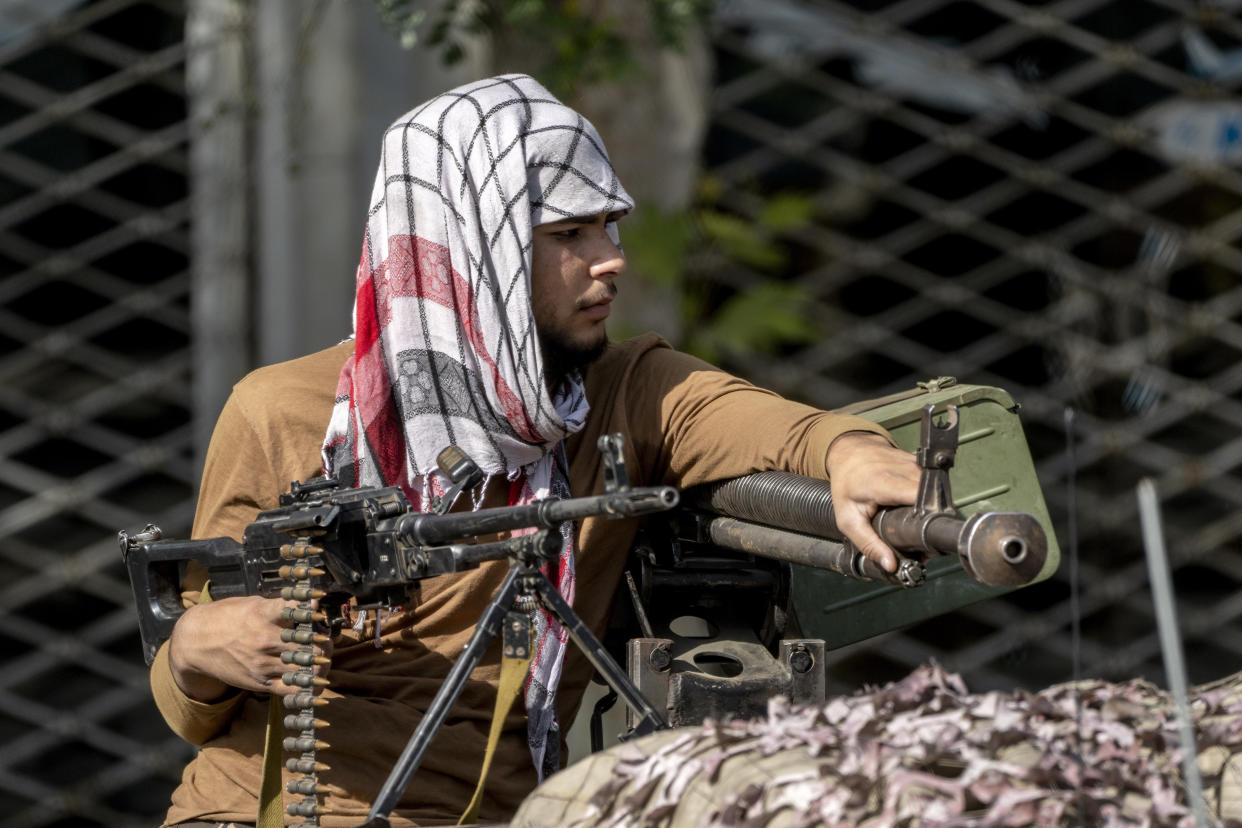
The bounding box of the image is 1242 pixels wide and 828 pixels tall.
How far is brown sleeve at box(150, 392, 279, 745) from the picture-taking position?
238 centimetres

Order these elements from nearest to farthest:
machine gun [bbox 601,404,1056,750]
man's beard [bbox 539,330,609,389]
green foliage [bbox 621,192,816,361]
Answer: machine gun [bbox 601,404,1056,750] → man's beard [bbox 539,330,609,389] → green foliage [bbox 621,192,816,361]

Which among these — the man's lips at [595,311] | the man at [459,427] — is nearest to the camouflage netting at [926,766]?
the man at [459,427]

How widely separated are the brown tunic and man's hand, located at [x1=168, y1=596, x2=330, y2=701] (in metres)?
0.06

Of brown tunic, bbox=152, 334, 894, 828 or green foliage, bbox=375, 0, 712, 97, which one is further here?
green foliage, bbox=375, 0, 712, 97

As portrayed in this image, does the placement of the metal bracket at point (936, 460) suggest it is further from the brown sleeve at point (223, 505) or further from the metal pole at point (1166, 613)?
the brown sleeve at point (223, 505)

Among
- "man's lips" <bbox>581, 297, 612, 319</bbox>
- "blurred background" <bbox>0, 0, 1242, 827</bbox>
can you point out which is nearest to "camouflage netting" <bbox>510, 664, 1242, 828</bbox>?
"man's lips" <bbox>581, 297, 612, 319</bbox>

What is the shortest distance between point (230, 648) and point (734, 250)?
10.4 feet

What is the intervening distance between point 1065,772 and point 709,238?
3780 millimetres

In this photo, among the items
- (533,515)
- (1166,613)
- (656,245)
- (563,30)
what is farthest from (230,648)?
(656,245)

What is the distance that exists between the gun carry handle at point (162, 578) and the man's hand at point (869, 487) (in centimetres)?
93

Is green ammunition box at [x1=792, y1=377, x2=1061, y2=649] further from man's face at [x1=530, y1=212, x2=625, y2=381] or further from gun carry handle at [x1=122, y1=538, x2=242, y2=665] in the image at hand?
gun carry handle at [x1=122, y1=538, x2=242, y2=665]

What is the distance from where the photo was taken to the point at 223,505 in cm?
246

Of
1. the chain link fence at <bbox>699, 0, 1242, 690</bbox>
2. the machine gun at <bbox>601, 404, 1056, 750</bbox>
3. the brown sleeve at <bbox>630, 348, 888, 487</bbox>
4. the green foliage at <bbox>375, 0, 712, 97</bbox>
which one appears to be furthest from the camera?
the chain link fence at <bbox>699, 0, 1242, 690</bbox>

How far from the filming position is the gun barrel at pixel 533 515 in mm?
1751
